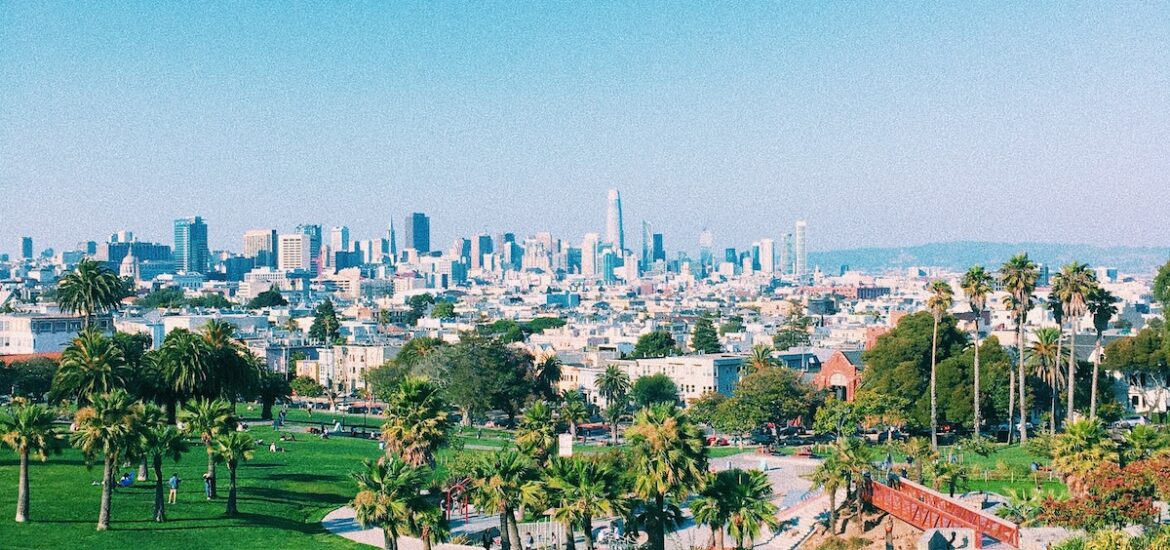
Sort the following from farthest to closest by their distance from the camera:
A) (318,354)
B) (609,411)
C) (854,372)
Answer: (318,354)
(854,372)
(609,411)

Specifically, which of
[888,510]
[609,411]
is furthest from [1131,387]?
[888,510]

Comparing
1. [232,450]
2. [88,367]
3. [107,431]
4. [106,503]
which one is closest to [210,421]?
[232,450]

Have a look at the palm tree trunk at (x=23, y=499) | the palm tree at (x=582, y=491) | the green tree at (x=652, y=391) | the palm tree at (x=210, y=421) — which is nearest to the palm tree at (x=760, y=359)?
the green tree at (x=652, y=391)

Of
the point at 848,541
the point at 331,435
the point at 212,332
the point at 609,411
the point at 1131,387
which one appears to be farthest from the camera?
the point at 1131,387

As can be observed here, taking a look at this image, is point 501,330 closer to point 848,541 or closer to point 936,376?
point 936,376

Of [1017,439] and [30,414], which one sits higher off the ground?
[30,414]

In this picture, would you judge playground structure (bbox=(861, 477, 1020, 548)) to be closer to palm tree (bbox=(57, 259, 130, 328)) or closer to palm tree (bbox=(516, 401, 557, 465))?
palm tree (bbox=(516, 401, 557, 465))

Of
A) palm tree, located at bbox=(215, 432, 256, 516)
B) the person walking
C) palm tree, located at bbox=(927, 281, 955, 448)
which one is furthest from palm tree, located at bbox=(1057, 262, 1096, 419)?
the person walking
